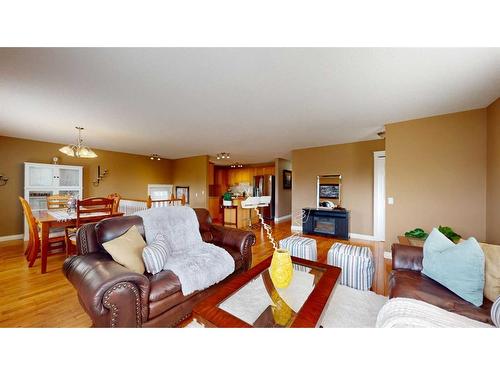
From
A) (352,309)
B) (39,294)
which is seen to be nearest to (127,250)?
(39,294)

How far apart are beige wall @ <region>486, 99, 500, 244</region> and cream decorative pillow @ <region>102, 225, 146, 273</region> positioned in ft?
13.4

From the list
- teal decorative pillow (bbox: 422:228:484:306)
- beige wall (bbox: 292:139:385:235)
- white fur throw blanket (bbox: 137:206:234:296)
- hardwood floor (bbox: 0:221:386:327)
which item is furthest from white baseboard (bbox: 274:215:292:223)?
teal decorative pillow (bbox: 422:228:484:306)

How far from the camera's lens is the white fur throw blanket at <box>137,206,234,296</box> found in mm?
1585

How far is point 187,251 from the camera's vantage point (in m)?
2.02

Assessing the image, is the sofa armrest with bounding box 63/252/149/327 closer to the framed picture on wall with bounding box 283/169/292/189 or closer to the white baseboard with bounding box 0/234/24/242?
the white baseboard with bounding box 0/234/24/242

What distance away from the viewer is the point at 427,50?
1.48m

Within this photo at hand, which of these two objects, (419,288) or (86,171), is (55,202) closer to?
(86,171)

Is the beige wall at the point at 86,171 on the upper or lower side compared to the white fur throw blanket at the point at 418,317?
upper

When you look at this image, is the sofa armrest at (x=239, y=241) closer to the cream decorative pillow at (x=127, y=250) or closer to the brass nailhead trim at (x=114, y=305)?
the cream decorative pillow at (x=127, y=250)

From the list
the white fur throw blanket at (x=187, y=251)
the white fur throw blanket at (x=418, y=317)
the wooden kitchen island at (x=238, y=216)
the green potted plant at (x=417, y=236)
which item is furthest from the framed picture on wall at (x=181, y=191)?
the white fur throw blanket at (x=418, y=317)

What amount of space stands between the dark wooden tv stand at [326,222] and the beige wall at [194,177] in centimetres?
331

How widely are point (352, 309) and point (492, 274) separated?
1.03m

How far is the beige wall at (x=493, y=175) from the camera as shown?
7.32 feet
